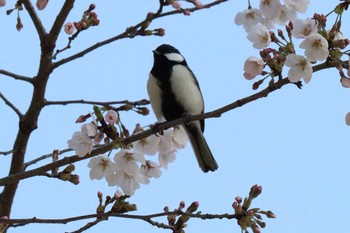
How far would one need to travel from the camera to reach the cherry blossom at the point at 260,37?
343cm

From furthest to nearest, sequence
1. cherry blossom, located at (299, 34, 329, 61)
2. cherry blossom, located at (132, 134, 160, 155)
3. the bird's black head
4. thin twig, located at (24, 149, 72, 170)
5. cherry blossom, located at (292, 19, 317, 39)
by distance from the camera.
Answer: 1. the bird's black head
2. cherry blossom, located at (132, 134, 160, 155)
3. thin twig, located at (24, 149, 72, 170)
4. cherry blossom, located at (292, 19, 317, 39)
5. cherry blossom, located at (299, 34, 329, 61)

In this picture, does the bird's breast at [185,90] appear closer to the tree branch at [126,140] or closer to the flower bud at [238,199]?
the tree branch at [126,140]

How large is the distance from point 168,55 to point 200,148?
808 mm

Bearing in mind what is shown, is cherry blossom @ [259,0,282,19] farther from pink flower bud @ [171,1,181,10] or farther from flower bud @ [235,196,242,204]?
flower bud @ [235,196,242,204]

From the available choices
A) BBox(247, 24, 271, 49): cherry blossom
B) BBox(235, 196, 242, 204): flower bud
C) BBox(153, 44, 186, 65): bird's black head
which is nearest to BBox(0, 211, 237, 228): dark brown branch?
BBox(235, 196, 242, 204): flower bud

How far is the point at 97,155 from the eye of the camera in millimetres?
3510

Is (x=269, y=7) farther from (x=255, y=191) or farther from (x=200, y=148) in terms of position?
(x=200, y=148)

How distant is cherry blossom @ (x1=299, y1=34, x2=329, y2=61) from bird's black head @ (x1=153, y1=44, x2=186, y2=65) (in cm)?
235

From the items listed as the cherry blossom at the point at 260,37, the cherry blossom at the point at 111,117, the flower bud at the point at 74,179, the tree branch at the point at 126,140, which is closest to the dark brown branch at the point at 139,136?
the tree branch at the point at 126,140

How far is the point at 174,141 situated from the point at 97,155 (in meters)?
0.80

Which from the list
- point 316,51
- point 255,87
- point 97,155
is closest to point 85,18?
point 97,155

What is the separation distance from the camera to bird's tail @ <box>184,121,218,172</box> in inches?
198

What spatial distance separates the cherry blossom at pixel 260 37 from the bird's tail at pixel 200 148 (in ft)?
5.47

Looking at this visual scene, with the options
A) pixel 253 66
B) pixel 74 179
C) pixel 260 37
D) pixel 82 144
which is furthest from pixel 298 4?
pixel 74 179
